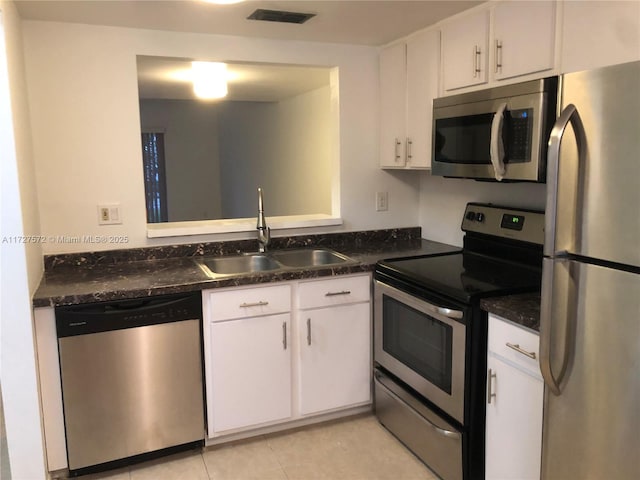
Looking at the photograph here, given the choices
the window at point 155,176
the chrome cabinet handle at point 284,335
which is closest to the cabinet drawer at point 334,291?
the chrome cabinet handle at point 284,335

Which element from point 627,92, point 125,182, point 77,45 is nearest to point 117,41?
point 77,45

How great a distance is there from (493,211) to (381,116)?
954 mm

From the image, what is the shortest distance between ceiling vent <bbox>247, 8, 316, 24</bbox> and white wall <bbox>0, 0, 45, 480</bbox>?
102 cm

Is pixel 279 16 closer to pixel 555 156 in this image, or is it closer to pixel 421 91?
pixel 421 91

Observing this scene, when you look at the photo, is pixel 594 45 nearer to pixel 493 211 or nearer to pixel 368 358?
pixel 493 211

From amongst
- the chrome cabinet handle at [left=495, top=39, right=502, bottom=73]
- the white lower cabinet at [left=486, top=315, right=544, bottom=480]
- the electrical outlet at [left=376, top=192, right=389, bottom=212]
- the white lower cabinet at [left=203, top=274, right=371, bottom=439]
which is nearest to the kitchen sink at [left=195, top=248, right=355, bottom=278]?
the white lower cabinet at [left=203, top=274, right=371, bottom=439]

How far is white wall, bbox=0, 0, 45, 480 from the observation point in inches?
76.7

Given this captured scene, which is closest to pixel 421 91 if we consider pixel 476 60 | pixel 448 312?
pixel 476 60

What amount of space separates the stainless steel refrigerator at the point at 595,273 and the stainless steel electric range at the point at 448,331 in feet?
1.80

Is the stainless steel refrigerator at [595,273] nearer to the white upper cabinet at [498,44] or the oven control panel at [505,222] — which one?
the white upper cabinet at [498,44]

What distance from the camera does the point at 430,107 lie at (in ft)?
9.09

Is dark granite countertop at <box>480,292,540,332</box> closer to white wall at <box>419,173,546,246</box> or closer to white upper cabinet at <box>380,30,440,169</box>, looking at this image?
white wall at <box>419,173,546,246</box>

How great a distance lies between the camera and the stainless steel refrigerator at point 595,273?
1.32 meters

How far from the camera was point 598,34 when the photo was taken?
1813mm
